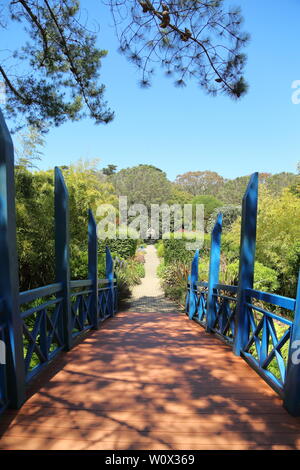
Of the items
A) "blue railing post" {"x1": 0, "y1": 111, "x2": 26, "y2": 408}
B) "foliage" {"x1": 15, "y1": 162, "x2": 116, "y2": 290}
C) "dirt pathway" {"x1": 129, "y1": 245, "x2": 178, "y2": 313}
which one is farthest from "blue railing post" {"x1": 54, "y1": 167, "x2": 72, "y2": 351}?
"dirt pathway" {"x1": 129, "y1": 245, "x2": 178, "y2": 313}

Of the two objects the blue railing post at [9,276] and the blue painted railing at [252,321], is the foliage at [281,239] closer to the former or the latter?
the blue painted railing at [252,321]

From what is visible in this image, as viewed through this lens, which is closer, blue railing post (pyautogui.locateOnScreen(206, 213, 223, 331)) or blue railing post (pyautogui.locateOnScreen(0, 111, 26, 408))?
blue railing post (pyautogui.locateOnScreen(0, 111, 26, 408))

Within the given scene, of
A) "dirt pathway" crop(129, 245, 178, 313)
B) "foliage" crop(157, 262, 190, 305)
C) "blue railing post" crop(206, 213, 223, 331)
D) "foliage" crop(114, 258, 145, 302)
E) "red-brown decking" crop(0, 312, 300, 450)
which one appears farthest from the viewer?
"foliage" crop(114, 258, 145, 302)

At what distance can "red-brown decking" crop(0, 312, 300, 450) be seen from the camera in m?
1.68

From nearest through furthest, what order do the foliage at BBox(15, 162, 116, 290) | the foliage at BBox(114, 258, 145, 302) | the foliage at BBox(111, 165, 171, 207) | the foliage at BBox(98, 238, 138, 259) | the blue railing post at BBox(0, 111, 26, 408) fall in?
the blue railing post at BBox(0, 111, 26, 408)
the foliage at BBox(15, 162, 116, 290)
the foliage at BBox(114, 258, 145, 302)
the foliage at BBox(98, 238, 138, 259)
the foliage at BBox(111, 165, 171, 207)

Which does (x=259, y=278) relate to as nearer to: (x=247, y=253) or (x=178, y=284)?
(x=178, y=284)

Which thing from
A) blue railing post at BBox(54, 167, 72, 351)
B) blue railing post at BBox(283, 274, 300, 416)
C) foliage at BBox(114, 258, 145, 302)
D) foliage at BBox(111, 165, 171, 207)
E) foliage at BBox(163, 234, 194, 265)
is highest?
foliage at BBox(111, 165, 171, 207)

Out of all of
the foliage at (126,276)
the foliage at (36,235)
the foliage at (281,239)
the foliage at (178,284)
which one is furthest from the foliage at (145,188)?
the foliage at (36,235)

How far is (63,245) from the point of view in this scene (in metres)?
3.12

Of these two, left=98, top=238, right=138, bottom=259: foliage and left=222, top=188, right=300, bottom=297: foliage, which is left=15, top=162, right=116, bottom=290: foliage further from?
left=98, top=238, right=138, bottom=259: foliage

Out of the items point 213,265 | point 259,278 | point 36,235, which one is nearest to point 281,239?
point 259,278

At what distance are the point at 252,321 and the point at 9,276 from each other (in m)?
2.42

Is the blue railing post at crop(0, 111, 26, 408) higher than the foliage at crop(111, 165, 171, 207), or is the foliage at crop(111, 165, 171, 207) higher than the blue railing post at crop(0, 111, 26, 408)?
the foliage at crop(111, 165, 171, 207)
